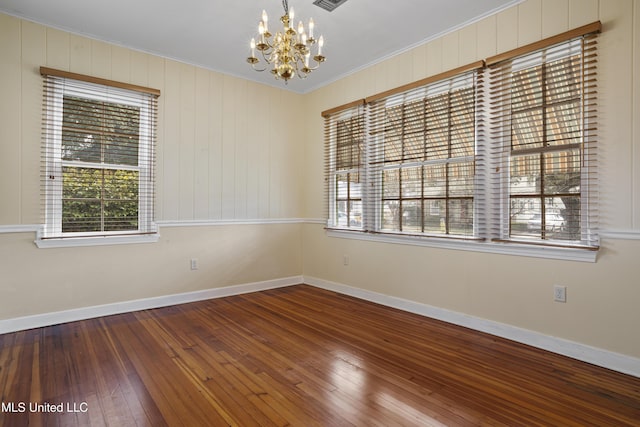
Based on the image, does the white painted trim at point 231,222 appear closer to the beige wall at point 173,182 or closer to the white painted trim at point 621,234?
the beige wall at point 173,182

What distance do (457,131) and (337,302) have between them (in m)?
2.22

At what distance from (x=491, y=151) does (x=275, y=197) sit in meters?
2.78

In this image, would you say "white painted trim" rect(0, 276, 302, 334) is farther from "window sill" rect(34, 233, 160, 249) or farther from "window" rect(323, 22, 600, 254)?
"window" rect(323, 22, 600, 254)

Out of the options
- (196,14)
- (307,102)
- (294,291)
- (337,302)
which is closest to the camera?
(196,14)

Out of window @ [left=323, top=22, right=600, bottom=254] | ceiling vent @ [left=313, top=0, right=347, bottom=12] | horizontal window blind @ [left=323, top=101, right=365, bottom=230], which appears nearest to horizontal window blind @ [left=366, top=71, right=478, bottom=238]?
window @ [left=323, top=22, right=600, bottom=254]

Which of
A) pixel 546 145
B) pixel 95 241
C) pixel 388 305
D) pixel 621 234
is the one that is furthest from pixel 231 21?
pixel 621 234

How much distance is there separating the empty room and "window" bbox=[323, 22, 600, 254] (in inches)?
0.7

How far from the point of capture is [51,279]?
3.24m

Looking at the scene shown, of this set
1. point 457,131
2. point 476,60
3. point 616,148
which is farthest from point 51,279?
point 616,148

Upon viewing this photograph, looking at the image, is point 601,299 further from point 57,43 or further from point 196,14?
point 57,43

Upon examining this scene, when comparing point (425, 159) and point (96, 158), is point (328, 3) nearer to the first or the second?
point (425, 159)

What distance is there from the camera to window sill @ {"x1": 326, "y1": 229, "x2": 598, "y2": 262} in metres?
2.53

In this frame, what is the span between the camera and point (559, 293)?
262 centimetres

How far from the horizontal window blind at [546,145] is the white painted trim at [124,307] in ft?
9.68
